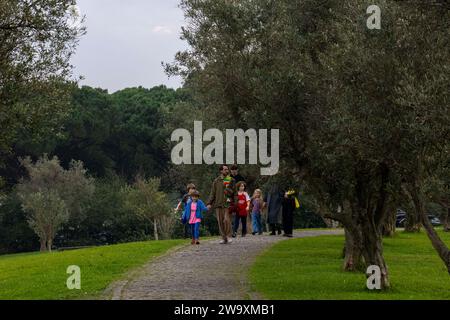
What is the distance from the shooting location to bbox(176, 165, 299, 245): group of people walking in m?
27.1

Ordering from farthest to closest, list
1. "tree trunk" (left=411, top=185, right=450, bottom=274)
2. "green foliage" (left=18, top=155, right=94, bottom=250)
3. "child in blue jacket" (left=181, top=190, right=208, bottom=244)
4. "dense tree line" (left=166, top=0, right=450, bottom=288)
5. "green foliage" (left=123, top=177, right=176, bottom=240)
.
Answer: "green foliage" (left=18, top=155, right=94, bottom=250) → "green foliage" (left=123, top=177, right=176, bottom=240) → "child in blue jacket" (left=181, top=190, right=208, bottom=244) → "tree trunk" (left=411, top=185, right=450, bottom=274) → "dense tree line" (left=166, top=0, right=450, bottom=288)

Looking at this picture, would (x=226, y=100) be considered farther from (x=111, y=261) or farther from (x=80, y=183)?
(x=80, y=183)

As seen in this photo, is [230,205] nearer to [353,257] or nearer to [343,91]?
[353,257]

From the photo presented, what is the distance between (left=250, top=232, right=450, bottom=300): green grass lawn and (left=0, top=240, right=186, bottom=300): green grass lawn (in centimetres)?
379

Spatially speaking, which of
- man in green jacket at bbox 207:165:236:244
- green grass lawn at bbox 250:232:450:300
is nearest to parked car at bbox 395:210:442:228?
green grass lawn at bbox 250:232:450:300

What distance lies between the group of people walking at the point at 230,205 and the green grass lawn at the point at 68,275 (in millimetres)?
1690

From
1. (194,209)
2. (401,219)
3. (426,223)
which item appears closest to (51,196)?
(401,219)

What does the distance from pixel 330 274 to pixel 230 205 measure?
29.4 feet

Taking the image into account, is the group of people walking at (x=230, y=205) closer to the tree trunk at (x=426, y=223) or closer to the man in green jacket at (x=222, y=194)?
the man in green jacket at (x=222, y=194)

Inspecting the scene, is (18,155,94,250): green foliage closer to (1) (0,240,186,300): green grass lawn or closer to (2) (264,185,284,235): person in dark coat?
(2) (264,185,284,235): person in dark coat

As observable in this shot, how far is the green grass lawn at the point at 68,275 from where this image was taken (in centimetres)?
1720

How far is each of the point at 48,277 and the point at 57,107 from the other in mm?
4526

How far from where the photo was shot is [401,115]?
14.3m

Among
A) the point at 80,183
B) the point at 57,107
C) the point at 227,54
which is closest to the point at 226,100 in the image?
the point at 227,54
